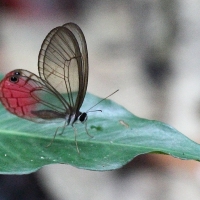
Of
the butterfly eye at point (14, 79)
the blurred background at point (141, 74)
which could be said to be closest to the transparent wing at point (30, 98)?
the butterfly eye at point (14, 79)

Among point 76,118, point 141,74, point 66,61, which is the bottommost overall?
point 141,74

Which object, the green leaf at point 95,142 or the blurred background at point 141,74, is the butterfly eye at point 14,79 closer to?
the green leaf at point 95,142

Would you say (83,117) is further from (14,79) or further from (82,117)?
(14,79)

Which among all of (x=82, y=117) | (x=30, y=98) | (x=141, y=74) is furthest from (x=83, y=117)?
(x=141, y=74)

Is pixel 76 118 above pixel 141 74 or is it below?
above

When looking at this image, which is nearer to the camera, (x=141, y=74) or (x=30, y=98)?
(x=30, y=98)

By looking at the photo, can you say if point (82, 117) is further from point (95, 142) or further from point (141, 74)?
point (141, 74)

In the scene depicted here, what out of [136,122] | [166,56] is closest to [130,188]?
[166,56]
